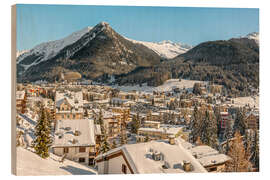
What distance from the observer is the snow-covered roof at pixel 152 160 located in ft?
26.9

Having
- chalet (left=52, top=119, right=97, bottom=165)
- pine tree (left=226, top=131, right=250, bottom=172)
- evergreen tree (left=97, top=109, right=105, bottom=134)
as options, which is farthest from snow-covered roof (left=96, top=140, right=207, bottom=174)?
pine tree (left=226, top=131, right=250, bottom=172)

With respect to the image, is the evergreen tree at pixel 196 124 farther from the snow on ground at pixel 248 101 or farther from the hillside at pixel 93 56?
the hillside at pixel 93 56

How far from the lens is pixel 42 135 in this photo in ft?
28.3

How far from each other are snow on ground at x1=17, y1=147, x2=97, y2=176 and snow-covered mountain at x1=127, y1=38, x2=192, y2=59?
3683 millimetres

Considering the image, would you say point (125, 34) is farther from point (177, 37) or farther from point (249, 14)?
point (249, 14)

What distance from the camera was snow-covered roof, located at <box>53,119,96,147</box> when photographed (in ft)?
28.6

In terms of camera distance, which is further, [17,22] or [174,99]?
[174,99]

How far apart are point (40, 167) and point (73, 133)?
3.98 ft

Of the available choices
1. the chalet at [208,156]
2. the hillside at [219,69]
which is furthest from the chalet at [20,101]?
the chalet at [208,156]

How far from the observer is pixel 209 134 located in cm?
920

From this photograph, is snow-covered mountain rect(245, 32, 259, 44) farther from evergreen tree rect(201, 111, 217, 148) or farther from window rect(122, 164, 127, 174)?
window rect(122, 164, 127, 174)

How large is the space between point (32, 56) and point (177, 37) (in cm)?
393
